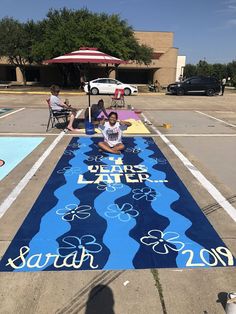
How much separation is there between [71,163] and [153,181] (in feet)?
6.71

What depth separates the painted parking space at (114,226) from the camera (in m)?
3.87

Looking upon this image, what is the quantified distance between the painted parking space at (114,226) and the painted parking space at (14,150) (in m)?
1.10

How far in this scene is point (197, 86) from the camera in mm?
30375

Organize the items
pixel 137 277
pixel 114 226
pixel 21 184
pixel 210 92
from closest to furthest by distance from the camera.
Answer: pixel 137 277 → pixel 114 226 → pixel 21 184 → pixel 210 92

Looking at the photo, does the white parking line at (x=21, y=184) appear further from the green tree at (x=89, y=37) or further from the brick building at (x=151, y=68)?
the brick building at (x=151, y=68)

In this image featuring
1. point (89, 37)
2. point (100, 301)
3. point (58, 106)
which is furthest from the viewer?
point (89, 37)

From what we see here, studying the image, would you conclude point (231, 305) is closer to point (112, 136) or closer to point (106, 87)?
point (112, 136)

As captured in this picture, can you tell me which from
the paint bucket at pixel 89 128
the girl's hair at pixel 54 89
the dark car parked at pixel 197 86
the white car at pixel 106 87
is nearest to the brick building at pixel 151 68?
the dark car parked at pixel 197 86

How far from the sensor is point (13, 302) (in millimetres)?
3172

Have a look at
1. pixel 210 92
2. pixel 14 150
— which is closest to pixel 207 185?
pixel 14 150

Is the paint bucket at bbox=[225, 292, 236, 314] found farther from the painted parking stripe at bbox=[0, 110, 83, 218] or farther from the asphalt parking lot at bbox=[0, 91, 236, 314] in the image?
the painted parking stripe at bbox=[0, 110, 83, 218]

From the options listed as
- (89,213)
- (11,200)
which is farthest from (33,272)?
(11,200)

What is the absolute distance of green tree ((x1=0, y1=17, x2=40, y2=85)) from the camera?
37.9 meters

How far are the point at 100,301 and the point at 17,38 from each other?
39545mm
